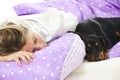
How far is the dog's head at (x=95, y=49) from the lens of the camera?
98cm

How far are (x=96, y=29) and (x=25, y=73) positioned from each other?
45 cm

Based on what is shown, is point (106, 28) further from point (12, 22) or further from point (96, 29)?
point (12, 22)

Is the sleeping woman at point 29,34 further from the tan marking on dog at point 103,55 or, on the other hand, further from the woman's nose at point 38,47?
the tan marking on dog at point 103,55

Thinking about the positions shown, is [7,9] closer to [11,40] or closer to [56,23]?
[56,23]

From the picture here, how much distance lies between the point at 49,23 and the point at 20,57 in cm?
31

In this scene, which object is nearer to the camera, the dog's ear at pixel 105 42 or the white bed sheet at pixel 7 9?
the dog's ear at pixel 105 42

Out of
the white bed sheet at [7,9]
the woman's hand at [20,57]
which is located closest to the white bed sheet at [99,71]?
the woman's hand at [20,57]

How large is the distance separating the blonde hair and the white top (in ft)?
0.53

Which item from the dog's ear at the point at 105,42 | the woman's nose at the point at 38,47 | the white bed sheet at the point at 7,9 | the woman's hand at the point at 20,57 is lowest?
the white bed sheet at the point at 7,9

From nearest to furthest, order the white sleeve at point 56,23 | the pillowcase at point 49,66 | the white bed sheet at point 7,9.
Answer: the pillowcase at point 49,66, the white sleeve at point 56,23, the white bed sheet at point 7,9

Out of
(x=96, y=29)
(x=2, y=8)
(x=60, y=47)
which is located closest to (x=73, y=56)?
(x=60, y=47)

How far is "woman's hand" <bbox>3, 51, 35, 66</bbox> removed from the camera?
84 centimetres

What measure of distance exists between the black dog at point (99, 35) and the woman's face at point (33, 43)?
0.16 meters

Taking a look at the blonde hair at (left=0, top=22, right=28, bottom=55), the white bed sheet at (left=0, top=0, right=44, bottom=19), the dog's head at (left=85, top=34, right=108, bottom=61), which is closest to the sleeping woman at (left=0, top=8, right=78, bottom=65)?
the blonde hair at (left=0, top=22, right=28, bottom=55)
